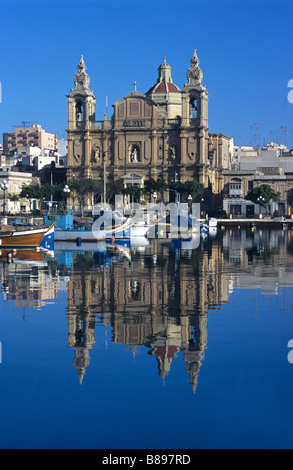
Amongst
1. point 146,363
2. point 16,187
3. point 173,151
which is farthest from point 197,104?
point 146,363

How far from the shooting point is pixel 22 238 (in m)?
47.5

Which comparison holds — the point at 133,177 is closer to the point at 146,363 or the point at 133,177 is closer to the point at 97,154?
the point at 97,154

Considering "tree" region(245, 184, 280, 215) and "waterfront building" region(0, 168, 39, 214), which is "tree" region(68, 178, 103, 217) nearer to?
"waterfront building" region(0, 168, 39, 214)

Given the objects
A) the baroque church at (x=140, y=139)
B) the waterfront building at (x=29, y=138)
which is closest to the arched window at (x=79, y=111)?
the baroque church at (x=140, y=139)

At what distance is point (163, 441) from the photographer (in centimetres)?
1098

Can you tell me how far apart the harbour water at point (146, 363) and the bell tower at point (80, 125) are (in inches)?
3438

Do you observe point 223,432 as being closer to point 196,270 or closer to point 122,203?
point 196,270

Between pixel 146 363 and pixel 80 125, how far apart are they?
104661 millimetres

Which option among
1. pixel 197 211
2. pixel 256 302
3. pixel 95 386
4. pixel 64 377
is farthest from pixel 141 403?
pixel 197 211

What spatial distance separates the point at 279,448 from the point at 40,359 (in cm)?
658

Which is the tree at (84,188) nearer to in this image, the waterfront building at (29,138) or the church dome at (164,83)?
the church dome at (164,83)

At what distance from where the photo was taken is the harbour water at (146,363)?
11461mm

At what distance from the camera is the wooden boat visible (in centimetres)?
4734

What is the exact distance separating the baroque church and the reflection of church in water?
7693 cm
